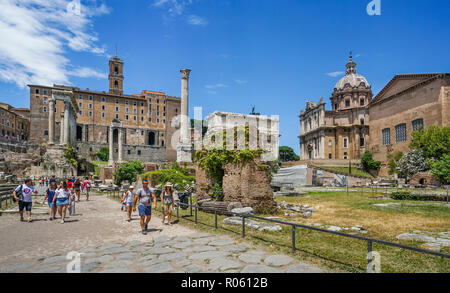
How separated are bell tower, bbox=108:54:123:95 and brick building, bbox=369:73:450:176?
64102 millimetres

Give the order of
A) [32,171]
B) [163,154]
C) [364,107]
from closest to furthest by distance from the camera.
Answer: [32,171] → [364,107] → [163,154]

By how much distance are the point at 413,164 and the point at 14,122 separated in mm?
87118

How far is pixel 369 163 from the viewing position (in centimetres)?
4934

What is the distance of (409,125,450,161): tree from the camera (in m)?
30.9

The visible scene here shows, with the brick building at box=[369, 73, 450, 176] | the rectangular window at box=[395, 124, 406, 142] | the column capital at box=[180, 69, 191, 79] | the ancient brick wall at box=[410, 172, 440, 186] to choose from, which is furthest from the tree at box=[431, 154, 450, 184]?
the column capital at box=[180, 69, 191, 79]

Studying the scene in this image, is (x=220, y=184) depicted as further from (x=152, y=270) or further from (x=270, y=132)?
(x=270, y=132)

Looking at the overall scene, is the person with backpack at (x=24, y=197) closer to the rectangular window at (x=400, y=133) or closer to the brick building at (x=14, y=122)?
the rectangular window at (x=400, y=133)

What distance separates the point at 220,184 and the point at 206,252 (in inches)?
268

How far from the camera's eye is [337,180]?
1479 inches

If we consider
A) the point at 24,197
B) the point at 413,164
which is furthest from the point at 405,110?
the point at 24,197

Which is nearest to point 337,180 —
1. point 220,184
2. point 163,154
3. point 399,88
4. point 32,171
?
point 399,88

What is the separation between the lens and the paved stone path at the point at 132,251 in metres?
4.73

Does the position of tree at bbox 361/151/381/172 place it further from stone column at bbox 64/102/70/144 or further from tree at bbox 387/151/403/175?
stone column at bbox 64/102/70/144

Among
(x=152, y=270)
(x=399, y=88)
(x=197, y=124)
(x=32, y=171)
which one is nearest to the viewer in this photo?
(x=152, y=270)
